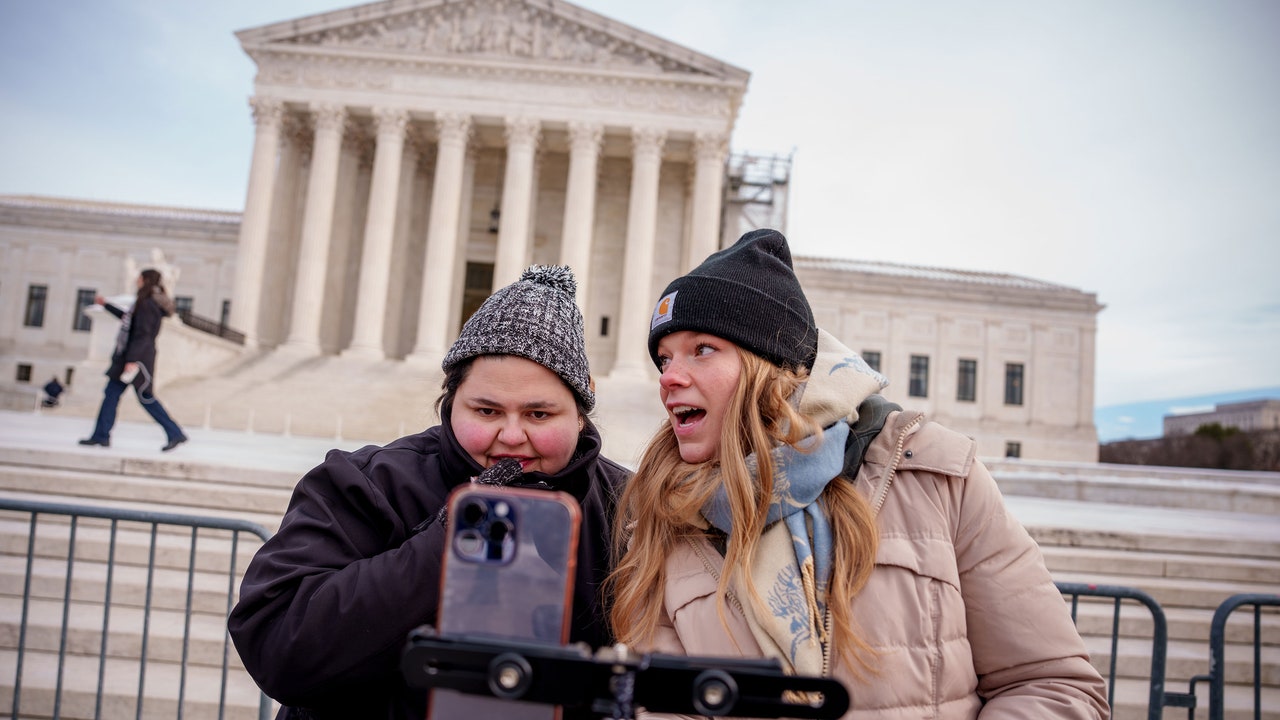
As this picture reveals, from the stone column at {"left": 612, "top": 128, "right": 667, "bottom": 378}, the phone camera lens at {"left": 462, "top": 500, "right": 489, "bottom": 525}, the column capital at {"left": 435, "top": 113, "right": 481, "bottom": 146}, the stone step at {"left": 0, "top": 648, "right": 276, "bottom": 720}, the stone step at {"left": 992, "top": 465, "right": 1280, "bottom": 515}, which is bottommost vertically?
the stone step at {"left": 0, "top": 648, "right": 276, "bottom": 720}

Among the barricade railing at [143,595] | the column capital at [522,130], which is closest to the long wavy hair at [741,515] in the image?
the barricade railing at [143,595]

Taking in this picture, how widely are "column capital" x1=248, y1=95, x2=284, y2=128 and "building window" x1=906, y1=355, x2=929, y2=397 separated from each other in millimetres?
35319

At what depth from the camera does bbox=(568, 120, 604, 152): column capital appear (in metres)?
30.1

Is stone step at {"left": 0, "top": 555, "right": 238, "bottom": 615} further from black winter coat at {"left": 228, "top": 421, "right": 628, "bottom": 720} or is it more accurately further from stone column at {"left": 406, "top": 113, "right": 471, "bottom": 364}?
stone column at {"left": 406, "top": 113, "right": 471, "bottom": 364}

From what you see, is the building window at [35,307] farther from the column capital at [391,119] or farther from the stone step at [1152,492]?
the stone step at [1152,492]

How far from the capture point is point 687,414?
2.22m

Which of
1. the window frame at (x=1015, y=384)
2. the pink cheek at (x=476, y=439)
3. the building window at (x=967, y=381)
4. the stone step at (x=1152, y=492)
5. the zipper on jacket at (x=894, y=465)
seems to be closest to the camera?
the zipper on jacket at (x=894, y=465)

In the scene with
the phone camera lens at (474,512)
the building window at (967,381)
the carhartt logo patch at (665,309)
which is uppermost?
the building window at (967,381)

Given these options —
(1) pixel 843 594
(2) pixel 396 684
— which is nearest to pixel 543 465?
(2) pixel 396 684

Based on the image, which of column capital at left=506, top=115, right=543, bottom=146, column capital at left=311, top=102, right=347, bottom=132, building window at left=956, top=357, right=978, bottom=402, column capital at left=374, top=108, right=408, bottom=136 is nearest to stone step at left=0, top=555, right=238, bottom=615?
column capital at left=506, top=115, right=543, bottom=146

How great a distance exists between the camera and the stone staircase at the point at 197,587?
5.03m

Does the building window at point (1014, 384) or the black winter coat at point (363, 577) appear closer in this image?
the black winter coat at point (363, 577)

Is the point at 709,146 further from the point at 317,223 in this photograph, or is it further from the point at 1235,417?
the point at 1235,417

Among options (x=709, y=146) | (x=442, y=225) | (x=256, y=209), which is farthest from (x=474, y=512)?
(x=256, y=209)
